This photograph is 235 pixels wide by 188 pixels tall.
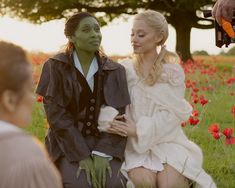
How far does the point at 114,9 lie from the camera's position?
24.9 m

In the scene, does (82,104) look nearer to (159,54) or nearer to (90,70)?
(90,70)

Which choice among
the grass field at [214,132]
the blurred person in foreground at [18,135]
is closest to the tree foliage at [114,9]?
the grass field at [214,132]

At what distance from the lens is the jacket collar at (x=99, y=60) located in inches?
190

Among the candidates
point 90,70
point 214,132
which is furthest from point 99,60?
point 214,132

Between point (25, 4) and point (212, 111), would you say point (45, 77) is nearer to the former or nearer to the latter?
point (212, 111)

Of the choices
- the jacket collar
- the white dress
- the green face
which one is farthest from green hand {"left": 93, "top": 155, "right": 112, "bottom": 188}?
the green face

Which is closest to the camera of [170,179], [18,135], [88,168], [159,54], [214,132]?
[18,135]

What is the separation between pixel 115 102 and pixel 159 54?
518 mm

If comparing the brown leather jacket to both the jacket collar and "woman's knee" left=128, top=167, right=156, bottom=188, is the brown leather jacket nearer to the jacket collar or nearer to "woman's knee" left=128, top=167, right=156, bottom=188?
the jacket collar

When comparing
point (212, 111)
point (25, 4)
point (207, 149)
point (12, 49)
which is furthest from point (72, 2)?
point (12, 49)

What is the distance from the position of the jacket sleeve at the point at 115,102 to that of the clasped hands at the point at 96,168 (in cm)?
7

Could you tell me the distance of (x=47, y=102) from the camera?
482 centimetres

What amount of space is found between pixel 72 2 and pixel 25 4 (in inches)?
69.6

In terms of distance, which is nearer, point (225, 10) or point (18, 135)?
point (18, 135)
